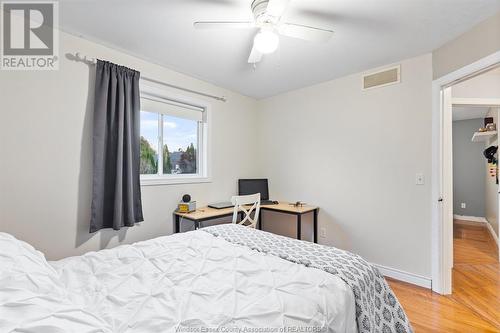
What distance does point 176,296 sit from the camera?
100 centimetres

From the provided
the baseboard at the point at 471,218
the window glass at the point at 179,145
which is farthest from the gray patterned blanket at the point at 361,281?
the baseboard at the point at 471,218

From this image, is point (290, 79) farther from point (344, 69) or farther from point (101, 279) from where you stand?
point (101, 279)

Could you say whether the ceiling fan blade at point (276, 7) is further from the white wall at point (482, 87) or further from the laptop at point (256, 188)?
the white wall at point (482, 87)

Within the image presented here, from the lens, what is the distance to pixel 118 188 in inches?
85.5

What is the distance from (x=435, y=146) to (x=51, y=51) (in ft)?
11.7

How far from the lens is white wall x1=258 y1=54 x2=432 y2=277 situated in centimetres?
246

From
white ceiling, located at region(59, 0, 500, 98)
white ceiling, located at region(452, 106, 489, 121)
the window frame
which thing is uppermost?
white ceiling, located at region(59, 0, 500, 98)

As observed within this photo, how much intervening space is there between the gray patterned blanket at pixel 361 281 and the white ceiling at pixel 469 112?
4499mm

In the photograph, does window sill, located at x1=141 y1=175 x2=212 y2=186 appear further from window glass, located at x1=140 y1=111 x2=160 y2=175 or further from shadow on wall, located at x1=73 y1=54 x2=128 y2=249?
shadow on wall, located at x1=73 y1=54 x2=128 y2=249

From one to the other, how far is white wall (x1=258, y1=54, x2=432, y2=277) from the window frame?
3.73 feet

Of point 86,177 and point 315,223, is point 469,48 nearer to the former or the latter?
point 315,223

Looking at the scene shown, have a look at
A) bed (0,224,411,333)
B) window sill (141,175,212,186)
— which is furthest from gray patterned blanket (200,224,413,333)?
window sill (141,175,212,186)

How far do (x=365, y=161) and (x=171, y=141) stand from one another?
2.37 m

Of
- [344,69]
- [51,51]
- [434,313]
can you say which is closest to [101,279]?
[51,51]
